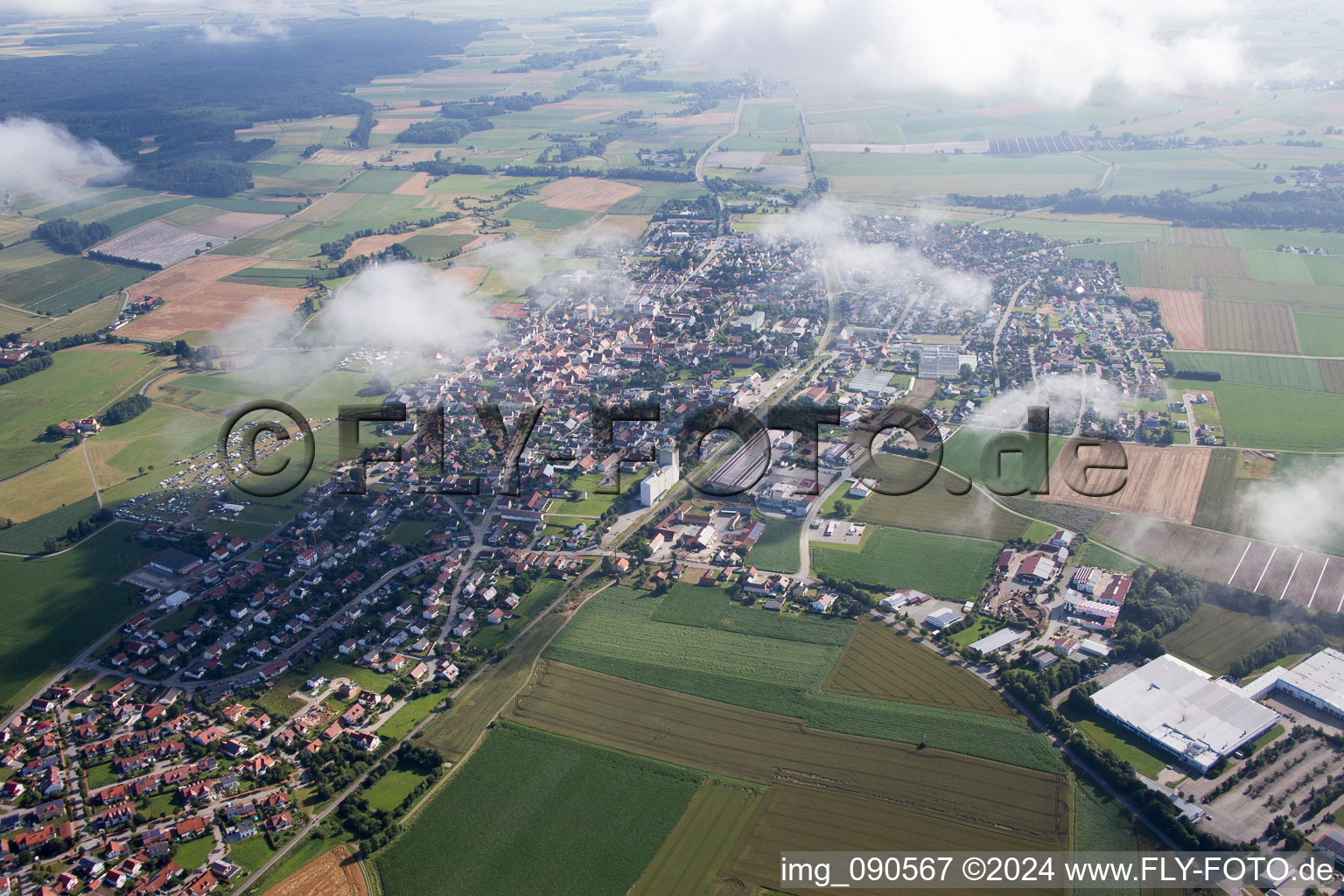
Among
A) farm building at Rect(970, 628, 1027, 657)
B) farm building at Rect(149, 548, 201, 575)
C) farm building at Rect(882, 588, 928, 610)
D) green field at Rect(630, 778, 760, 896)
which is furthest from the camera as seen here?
farm building at Rect(149, 548, 201, 575)

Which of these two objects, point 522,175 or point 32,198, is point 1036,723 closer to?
point 522,175

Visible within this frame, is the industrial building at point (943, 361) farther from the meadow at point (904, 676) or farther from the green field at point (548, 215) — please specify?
the green field at point (548, 215)

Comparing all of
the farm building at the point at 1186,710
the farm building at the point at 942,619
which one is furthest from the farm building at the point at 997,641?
the farm building at the point at 1186,710

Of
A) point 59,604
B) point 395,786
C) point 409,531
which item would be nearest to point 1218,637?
point 395,786

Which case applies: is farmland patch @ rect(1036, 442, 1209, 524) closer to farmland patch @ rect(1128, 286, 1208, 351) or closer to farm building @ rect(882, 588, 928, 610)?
farm building @ rect(882, 588, 928, 610)

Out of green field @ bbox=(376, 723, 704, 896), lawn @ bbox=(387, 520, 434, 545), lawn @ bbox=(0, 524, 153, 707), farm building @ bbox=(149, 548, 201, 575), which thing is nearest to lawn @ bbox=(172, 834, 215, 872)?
Answer: green field @ bbox=(376, 723, 704, 896)

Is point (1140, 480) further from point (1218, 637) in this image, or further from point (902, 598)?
point (902, 598)

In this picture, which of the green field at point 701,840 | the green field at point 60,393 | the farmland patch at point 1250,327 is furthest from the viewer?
the farmland patch at point 1250,327

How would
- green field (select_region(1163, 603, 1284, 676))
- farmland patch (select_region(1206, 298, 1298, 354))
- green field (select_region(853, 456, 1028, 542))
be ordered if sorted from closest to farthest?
1. green field (select_region(1163, 603, 1284, 676))
2. green field (select_region(853, 456, 1028, 542))
3. farmland patch (select_region(1206, 298, 1298, 354))
